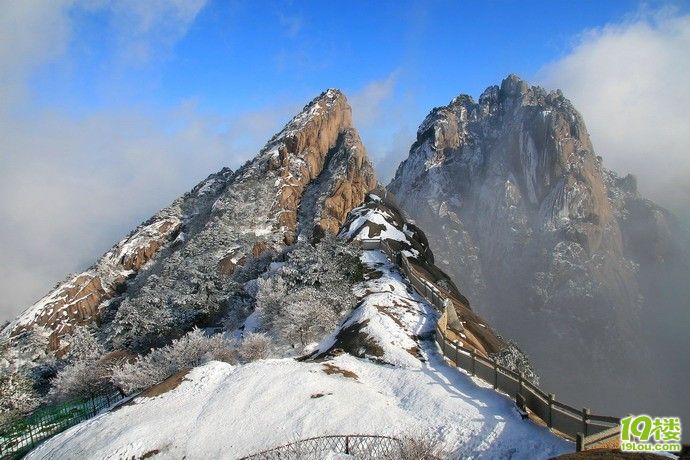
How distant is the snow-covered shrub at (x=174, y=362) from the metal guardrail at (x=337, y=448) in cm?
1745

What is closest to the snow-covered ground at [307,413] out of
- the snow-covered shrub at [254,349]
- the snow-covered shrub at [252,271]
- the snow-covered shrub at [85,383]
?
the snow-covered shrub at [254,349]

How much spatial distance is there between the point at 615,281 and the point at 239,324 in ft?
575

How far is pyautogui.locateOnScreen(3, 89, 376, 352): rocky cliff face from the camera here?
62031mm

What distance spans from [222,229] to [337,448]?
83617 millimetres

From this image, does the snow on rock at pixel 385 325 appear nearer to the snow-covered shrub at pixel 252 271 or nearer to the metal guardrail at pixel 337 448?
the metal guardrail at pixel 337 448

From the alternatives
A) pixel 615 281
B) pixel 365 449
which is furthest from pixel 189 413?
pixel 615 281

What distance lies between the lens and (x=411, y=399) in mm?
22750

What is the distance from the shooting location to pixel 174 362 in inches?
1459

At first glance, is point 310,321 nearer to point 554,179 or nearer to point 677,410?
point 677,410

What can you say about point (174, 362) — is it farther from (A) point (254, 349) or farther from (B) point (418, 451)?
(B) point (418, 451)

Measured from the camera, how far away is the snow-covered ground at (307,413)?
19234 millimetres

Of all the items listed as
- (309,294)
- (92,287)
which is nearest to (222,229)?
(92,287)

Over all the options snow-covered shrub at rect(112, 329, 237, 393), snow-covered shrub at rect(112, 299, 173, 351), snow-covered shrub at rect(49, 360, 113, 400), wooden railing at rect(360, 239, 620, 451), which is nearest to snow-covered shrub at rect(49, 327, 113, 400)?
snow-covered shrub at rect(49, 360, 113, 400)

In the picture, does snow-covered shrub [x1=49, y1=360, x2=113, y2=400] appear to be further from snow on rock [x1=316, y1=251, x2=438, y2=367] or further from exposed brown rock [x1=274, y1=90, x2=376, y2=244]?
exposed brown rock [x1=274, y1=90, x2=376, y2=244]
